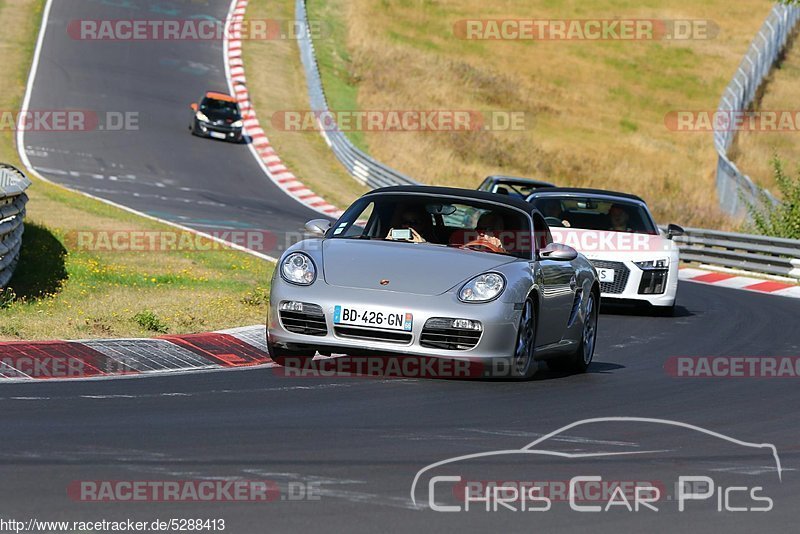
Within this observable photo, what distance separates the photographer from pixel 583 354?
11719mm

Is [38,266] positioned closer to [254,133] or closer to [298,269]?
[298,269]

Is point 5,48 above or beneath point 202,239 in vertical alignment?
above

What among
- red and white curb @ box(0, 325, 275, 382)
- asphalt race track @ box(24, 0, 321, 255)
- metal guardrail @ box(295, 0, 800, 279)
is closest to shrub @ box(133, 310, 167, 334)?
red and white curb @ box(0, 325, 275, 382)

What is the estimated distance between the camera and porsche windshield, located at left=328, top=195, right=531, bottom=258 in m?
10.9

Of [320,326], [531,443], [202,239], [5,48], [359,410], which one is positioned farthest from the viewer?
[5,48]

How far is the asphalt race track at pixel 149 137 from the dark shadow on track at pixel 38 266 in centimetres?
619

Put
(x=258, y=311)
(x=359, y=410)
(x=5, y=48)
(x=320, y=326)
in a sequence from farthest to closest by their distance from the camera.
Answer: (x=5, y=48) → (x=258, y=311) → (x=320, y=326) → (x=359, y=410)

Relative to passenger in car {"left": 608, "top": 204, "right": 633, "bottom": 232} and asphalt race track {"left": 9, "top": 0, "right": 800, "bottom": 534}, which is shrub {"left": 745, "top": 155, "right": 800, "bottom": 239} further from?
asphalt race track {"left": 9, "top": 0, "right": 800, "bottom": 534}

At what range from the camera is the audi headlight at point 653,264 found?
1744 centimetres

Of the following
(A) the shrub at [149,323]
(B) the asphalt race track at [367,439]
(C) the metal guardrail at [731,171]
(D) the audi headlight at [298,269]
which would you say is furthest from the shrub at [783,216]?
(D) the audi headlight at [298,269]

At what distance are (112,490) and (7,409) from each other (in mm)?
2198

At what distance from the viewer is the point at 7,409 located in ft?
25.9

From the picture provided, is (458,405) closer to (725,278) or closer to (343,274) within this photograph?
(343,274)

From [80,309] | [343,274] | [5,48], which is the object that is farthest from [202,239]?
[5,48]
